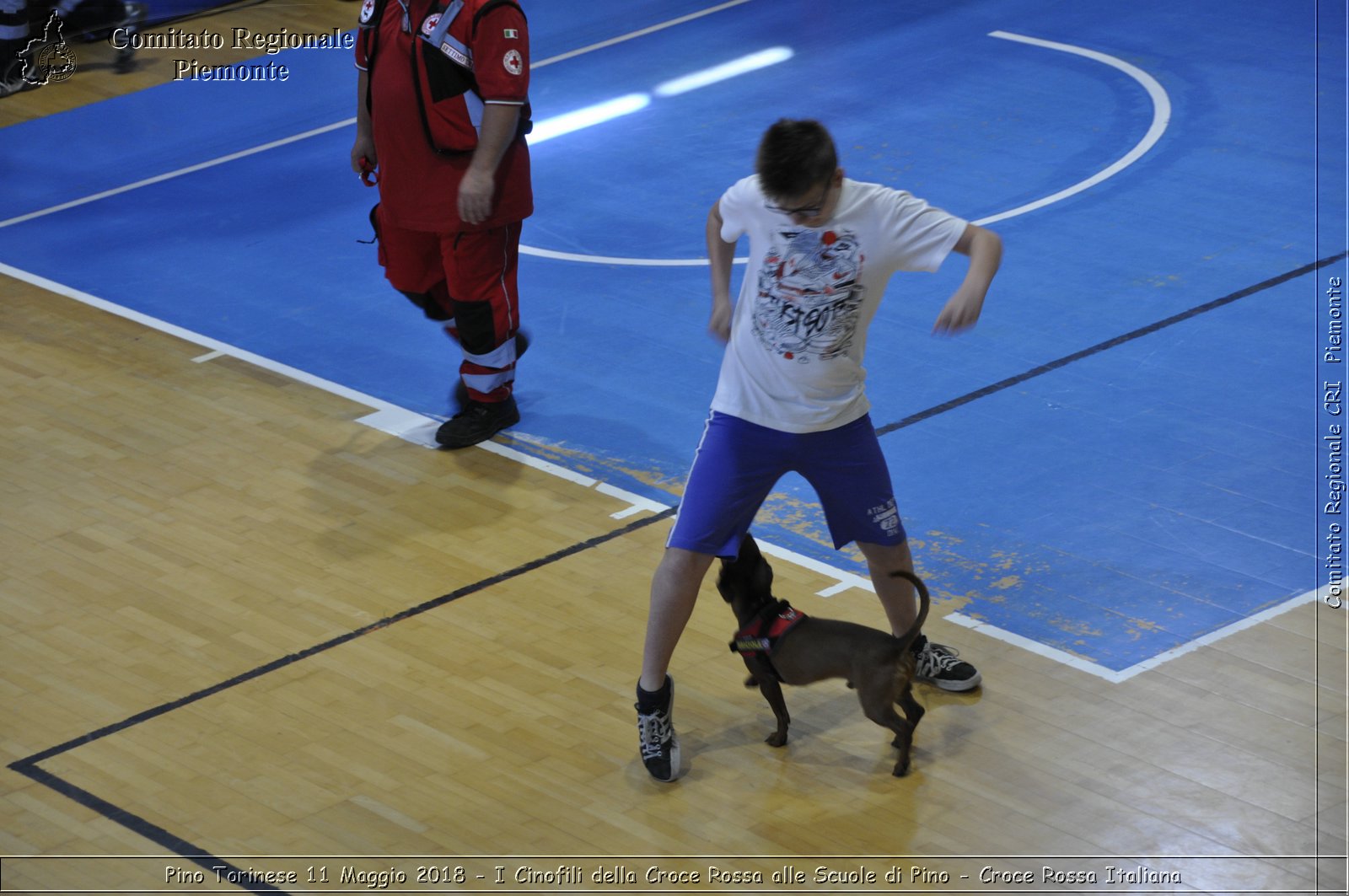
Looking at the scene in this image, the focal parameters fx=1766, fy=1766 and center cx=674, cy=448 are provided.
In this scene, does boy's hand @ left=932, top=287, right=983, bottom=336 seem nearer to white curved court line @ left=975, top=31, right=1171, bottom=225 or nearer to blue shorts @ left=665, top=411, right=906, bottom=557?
blue shorts @ left=665, top=411, right=906, bottom=557

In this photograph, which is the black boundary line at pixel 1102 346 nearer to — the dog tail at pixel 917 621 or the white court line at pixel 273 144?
the dog tail at pixel 917 621

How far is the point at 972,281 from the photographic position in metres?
4.70

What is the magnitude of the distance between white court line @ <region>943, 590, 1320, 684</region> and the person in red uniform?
2.49 metres

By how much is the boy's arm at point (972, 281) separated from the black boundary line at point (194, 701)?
7.60ft

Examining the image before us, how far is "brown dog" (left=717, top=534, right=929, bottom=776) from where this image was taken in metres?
5.08

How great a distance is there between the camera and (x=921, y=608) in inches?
196

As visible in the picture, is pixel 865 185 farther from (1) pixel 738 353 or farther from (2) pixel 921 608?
(2) pixel 921 608

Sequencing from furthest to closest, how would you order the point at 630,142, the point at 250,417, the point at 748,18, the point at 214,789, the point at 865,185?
the point at 748,18 → the point at 630,142 → the point at 250,417 → the point at 214,789 → the point at 865,185

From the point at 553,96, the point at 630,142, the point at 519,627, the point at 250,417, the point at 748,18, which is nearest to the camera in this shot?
the point at 519,627

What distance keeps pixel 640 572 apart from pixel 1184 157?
17.3 feet

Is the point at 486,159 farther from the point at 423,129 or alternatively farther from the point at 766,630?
the point at 766,630

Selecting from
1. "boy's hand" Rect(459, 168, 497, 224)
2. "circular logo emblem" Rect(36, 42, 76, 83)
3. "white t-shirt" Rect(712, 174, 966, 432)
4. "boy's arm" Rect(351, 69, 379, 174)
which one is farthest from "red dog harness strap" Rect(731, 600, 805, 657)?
"circular logo emblem" Rect(36, 42, 76, 83)

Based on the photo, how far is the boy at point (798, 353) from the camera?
4770 mm

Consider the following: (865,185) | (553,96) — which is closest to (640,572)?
(865,185)
